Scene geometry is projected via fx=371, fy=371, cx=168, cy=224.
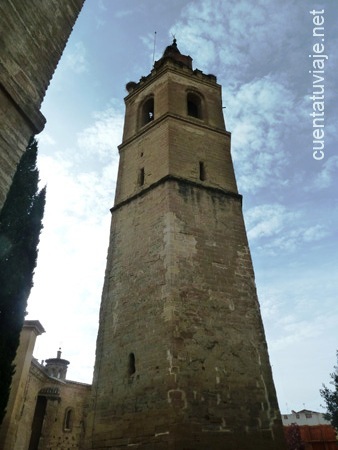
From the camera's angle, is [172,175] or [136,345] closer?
[136,345]

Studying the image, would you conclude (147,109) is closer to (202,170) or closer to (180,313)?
(202,170)

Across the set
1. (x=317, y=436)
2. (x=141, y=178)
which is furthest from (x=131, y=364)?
(x=317, y=436)

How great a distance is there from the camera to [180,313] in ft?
26.9

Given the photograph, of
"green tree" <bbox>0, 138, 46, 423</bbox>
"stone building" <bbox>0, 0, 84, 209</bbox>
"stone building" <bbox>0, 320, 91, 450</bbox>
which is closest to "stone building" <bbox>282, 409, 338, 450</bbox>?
"stone building" <bbox>0, 320, 91, 450</bbox>

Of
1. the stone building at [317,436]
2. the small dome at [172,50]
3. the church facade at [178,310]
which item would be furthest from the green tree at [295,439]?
the small dome at [172,50]

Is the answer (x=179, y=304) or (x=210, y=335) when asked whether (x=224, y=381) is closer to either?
(x=210, y=335)

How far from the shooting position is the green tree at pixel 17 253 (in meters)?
8.97

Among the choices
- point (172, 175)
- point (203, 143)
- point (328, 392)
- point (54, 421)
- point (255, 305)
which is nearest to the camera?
point (255, 305)

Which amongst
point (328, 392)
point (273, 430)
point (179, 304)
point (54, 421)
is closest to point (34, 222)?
point (179, 304)

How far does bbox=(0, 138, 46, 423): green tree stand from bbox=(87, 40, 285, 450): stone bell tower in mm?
2077

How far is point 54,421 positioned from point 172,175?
13341 millimetres

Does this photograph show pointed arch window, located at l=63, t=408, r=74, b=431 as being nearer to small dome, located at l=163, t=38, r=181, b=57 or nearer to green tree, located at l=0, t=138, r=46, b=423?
green tree, located at l=0, t=138, r=46, b=423

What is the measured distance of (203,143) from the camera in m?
12.2

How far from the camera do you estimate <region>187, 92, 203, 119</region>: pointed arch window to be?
14.1 m
